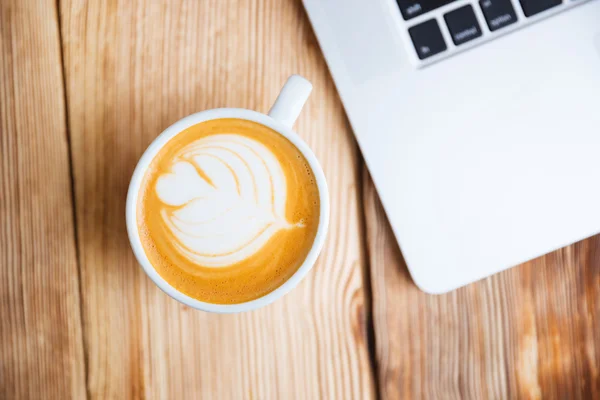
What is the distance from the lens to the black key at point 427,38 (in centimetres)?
42

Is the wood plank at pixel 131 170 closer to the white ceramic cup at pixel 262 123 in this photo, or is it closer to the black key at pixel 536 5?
the white ceramic cup at pixel 262 123

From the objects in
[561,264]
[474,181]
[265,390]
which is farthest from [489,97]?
[265,390]

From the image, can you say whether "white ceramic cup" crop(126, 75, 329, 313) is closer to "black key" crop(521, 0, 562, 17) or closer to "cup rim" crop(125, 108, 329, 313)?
"cup rim" crop(125, 108, 329, 313)

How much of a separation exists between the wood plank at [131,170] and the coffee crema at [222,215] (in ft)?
0.18

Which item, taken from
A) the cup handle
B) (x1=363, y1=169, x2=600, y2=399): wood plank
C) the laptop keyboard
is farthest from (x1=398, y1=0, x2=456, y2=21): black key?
(x1=363, y1=169, x2=600, y2=399): wood plank

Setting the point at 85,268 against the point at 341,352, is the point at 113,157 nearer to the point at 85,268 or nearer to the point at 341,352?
the point at 85,268

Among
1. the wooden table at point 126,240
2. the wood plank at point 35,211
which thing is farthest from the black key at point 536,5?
the wood plank at point 35,211

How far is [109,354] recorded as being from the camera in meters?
0.48

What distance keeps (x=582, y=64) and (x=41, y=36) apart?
0.50 meters

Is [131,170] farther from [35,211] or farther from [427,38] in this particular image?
[427,38]

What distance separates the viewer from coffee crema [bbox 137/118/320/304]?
434 mm

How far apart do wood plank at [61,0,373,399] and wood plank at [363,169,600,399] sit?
36 millimetres

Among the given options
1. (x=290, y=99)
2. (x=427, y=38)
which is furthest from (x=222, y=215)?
(x=427, y=38)

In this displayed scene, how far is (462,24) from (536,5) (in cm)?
7
